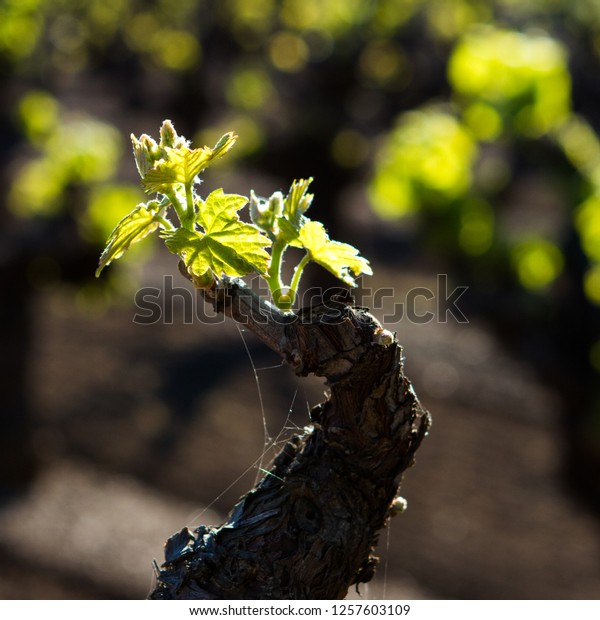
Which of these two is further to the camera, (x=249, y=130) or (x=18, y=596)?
(x=249, y=130)

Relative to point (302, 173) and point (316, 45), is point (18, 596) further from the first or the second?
point (316, 45)

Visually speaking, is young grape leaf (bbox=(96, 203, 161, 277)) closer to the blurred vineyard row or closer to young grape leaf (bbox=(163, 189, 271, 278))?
young grape leaf (bbox=(163, 189, 271, 278))

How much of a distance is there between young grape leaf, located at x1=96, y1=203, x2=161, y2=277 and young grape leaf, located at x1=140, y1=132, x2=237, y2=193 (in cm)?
4

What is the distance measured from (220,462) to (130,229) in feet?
15.4

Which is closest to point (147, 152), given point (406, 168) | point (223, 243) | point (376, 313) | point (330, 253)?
point (223, 243)

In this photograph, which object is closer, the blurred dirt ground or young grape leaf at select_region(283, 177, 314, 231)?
young grape leaf at select_region(283, 177, 314, 231)

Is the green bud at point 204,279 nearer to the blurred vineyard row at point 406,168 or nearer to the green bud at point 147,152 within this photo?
the green bud at point 147,152

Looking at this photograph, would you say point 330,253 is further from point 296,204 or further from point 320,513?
point 320,513

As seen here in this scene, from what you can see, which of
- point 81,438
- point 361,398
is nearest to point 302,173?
point 81,438

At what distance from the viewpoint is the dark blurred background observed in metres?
3.92

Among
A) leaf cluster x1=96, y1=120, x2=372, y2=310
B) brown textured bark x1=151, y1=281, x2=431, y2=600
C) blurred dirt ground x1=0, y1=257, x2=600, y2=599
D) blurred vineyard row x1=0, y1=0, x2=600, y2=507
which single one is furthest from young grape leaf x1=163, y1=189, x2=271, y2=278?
blurred dirt ground x1=0, y1=257, x2=600, y2=599

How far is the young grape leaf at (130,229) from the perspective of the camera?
1.01 metres

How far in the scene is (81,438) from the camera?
18.6ft

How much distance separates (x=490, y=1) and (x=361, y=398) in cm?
955
